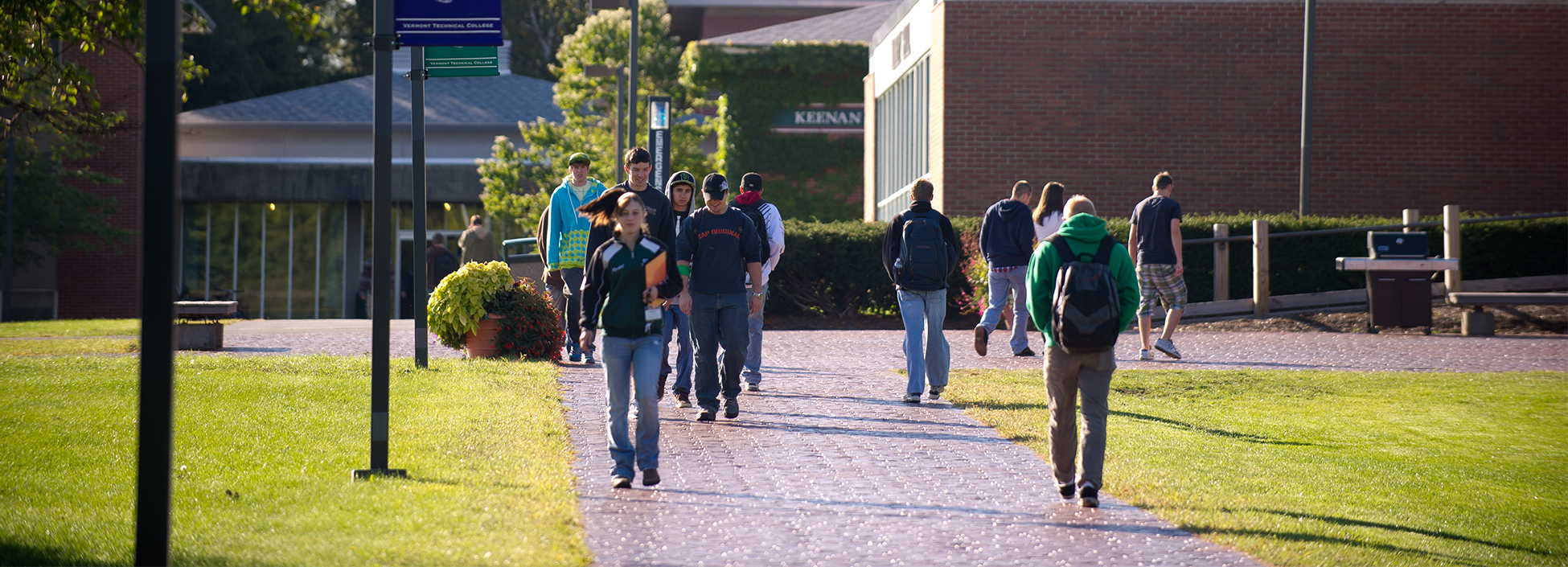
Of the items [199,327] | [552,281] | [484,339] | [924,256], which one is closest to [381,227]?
[924,256]

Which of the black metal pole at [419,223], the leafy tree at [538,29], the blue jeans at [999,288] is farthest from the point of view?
the leafy tree at [538,29]

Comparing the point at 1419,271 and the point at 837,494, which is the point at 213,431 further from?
the point at 1419,271

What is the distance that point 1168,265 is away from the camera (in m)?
12.2

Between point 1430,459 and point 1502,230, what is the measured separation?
1085 cm

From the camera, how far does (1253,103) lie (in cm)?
2023

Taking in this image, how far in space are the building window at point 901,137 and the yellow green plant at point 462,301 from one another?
1077 cm

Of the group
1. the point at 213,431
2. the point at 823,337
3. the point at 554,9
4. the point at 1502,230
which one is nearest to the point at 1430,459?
the point at 213,431

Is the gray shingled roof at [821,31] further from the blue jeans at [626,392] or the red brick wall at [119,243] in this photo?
the blue jeans at [626,392]

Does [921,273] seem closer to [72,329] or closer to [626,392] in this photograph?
[626,392]

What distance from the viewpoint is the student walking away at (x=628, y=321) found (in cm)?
621

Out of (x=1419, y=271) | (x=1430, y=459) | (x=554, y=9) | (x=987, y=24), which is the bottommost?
(x=1430, y=459)

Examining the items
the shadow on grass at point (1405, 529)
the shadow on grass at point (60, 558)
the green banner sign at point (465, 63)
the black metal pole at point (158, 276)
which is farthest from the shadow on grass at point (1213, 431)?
the black metal pole at point (158, 276)

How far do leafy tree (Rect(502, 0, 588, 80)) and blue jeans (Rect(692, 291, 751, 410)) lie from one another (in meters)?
46.3

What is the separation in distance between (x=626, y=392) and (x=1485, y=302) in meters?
12.4
